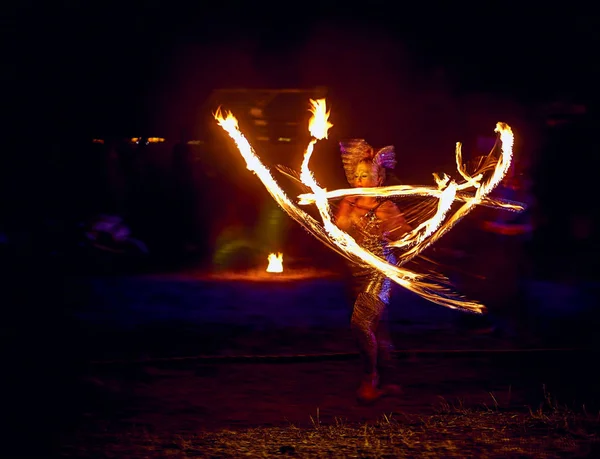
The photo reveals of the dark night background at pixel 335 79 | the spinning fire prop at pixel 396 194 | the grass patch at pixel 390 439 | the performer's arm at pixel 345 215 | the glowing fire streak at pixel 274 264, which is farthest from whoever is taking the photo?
the dark night background at pixel 335 79

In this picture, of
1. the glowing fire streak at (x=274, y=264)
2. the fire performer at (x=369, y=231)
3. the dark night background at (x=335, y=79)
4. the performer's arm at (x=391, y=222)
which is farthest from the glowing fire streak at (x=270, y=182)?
the dark night background at (x=335, y=79)

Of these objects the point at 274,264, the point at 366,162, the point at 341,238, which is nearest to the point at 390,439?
the point at 341,238

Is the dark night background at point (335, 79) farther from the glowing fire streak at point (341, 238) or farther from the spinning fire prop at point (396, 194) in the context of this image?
the glowing fire streak at point (341, 238)

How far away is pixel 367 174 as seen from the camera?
615 centimetres

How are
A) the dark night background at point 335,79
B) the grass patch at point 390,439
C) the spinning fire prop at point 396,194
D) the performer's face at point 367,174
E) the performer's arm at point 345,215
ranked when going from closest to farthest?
the grass patch at point 390,439 < the spinning fire prop at point 396,194 < the performer's face at point 367,174 < the performer's arm at point 345,215 < the dark night background at point 335,79

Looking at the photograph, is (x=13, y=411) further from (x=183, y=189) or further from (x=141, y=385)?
(x=183, y=189)

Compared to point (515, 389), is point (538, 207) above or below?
above

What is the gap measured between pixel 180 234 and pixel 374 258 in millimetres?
12318

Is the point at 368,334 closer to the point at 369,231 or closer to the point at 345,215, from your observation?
the point at 369,231

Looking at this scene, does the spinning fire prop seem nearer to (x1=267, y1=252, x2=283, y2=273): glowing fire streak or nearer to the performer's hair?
the performer's hair

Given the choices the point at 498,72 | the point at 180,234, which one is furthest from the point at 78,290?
the point at 498,72

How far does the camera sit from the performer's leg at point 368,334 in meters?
6.22

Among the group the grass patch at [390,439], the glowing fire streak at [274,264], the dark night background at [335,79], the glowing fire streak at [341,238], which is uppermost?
the dark night background at [335,79]

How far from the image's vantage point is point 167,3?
1616 cm
